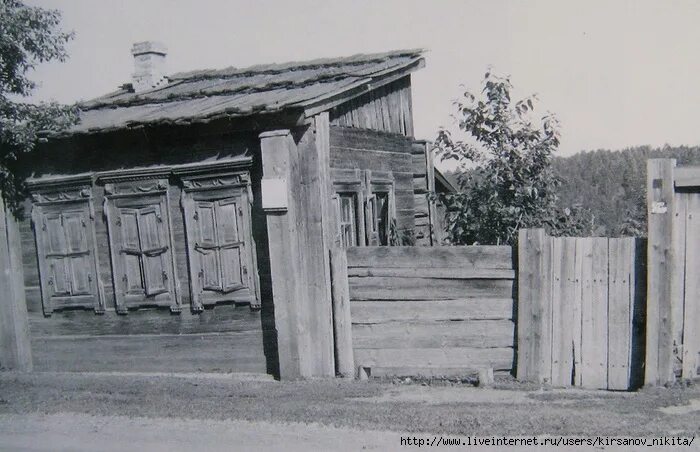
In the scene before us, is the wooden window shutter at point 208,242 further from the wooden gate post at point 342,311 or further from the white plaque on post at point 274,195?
the wooden gate post at point 342,311

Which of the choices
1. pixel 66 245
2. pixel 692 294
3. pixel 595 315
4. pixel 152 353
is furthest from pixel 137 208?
pixel 692 294

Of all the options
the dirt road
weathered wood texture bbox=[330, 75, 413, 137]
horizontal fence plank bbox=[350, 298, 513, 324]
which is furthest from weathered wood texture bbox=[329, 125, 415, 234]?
the dirt road

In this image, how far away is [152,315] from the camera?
29.3 ft

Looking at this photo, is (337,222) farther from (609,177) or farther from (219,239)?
(609,177)

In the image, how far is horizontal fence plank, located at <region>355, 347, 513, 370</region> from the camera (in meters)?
7.34

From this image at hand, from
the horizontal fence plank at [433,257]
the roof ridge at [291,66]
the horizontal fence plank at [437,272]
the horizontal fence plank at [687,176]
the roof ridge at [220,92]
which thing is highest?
the roof ridge at [291,66]

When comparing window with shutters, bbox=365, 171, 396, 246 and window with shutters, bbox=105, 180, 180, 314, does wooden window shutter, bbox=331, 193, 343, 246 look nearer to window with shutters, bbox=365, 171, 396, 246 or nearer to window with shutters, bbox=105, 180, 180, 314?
window with shutters, bbox=365, 171, 396, 246

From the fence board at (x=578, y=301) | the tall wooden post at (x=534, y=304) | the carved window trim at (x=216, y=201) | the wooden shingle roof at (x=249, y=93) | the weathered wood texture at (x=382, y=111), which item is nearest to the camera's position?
the fence board at (x=578, y=301)

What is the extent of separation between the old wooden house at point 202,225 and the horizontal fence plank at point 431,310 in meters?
0.49

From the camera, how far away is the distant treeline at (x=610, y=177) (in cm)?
1630

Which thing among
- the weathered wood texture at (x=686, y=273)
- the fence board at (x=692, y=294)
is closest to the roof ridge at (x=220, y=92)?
the weathered wood texture at (x=686, y=273)

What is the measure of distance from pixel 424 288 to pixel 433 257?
15.5 inches

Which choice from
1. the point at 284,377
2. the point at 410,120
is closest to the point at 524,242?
the point at 284,377

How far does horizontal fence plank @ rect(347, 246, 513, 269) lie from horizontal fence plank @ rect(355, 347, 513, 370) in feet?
3.36
